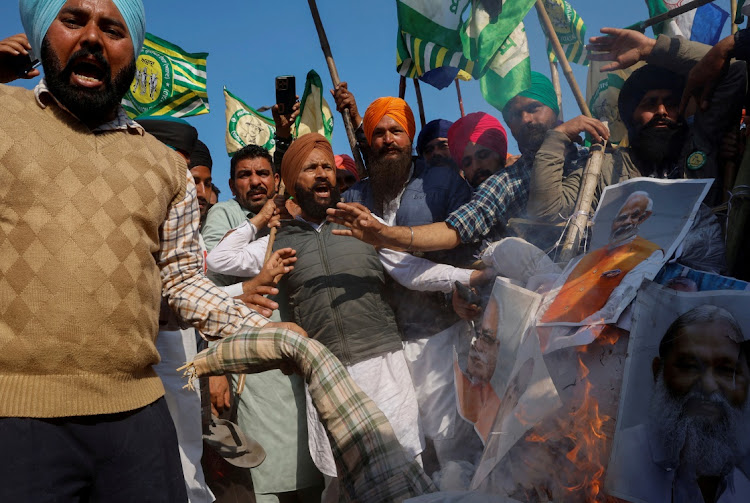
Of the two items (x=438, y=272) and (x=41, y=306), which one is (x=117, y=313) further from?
(x=438, y=272)

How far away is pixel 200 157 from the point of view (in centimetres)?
468

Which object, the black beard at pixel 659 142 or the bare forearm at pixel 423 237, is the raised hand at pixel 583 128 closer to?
the black beard at pixel 659 142

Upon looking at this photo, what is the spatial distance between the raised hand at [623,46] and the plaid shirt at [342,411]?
2.31 metres

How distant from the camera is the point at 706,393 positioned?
6.30 ft

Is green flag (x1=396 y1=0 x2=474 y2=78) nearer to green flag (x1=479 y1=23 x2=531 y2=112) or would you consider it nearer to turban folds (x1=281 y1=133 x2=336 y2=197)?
green flag (x1=479 y1=23 x2=531 y2=112)

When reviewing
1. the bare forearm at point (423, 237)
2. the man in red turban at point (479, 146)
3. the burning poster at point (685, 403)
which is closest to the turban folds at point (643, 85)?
the man in red turban at point (479, 146)

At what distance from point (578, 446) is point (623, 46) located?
205 centimetres

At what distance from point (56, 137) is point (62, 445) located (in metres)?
0.87

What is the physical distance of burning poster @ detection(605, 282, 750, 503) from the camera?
6.12 feet

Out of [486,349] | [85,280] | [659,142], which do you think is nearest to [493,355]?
[486,349]

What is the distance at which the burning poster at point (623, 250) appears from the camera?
214 cm

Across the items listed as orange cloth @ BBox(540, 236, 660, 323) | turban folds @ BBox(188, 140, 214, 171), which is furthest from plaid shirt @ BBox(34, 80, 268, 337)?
turban folds @ BBox(188, 140, 214, 171)

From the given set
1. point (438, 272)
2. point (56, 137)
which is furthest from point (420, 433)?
point (56, 137)

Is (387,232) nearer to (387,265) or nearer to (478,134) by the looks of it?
(387,265)
